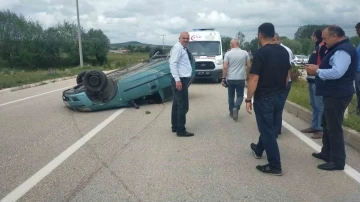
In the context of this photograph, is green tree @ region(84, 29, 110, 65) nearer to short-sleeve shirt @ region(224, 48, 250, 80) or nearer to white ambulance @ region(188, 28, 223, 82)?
white ambulance @ region(188, 28, 223, 82)

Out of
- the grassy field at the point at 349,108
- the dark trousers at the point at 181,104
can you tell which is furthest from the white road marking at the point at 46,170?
the grassy field at the point at 349,108

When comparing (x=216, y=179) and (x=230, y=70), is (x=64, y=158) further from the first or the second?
(x=230, y=70)

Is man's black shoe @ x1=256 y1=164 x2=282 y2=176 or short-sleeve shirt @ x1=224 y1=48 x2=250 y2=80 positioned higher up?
short-sleeve shirt @ x1=224 y1=48 x2=250 y2=80

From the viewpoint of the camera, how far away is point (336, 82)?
15.6 feet

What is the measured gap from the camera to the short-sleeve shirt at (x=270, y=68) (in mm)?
4641

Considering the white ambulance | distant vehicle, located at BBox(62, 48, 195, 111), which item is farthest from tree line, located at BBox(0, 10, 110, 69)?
distant vehicle, located at BBox(62, 48, 195, 111)

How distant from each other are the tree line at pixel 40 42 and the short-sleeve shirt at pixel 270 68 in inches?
2353

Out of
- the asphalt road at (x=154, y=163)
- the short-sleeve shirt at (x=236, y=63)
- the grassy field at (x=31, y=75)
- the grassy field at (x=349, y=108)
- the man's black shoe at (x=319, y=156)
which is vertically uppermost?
the short-sleeve shirt at (x=236, y=63)

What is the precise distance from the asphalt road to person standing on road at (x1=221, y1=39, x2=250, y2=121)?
58 centimetres

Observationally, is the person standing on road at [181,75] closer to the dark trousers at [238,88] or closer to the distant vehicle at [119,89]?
the dark trousers at [238,88]

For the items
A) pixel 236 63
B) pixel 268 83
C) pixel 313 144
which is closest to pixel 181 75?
pixel 236 63

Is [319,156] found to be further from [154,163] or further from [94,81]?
[94,81]

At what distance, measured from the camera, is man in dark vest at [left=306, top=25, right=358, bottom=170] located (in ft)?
15.0

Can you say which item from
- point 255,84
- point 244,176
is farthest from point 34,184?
point 255,84
